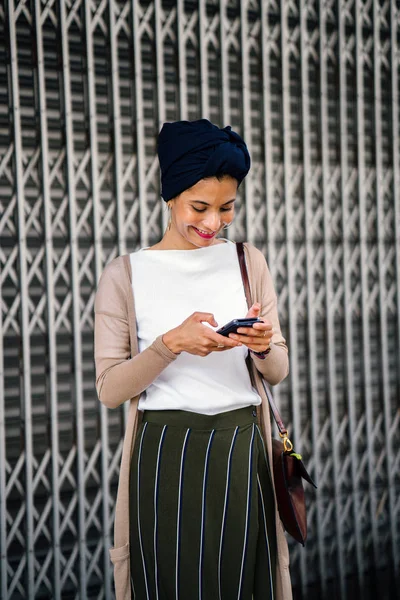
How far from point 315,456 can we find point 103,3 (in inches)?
123

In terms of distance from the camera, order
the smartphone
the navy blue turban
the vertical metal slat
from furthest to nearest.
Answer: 1. the vertical metal slat
2. the navy blue turban
3. the smartphone

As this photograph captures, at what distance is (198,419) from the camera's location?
6.18 feet

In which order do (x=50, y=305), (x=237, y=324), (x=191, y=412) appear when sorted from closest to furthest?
1. (x=237, y=324)
2. (x=191, y=412)
3. (x=50, y=305)

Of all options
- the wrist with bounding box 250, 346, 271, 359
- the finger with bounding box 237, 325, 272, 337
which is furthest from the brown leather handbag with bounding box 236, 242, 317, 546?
the finger with bounding box 237, 325, 272, 337

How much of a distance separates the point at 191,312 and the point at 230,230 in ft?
7.22

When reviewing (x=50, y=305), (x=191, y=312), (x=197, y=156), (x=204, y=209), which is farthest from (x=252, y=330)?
(x=50, y=305)

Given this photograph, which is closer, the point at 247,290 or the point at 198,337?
the point at 198,337

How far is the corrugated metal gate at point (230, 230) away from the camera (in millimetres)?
3617

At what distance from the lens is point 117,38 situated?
3.80 metres

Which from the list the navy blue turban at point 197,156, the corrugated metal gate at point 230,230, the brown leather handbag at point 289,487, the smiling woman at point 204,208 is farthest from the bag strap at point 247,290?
the corrugated metal gate at point 230,230

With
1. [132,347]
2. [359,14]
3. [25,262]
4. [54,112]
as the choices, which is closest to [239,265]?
[132,347]

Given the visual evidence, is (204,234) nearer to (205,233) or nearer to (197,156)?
(205,233)

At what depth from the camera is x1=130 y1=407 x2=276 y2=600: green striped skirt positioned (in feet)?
6.13

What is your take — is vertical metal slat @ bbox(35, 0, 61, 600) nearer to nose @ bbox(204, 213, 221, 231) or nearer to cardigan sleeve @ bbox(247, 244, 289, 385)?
cardigan sleeve @ bbox(247, 244, 289, 385)
